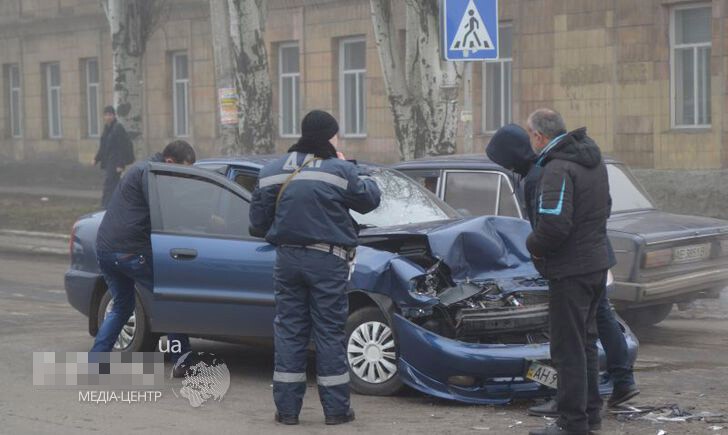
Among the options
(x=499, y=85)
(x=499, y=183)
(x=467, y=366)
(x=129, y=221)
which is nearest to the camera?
(x=467, y=366)

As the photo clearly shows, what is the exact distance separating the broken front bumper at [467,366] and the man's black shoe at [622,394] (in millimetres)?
267

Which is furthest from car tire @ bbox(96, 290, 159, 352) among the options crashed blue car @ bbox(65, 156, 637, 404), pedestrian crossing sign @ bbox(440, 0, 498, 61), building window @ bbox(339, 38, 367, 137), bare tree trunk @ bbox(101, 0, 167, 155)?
building window @ bbox(339, 38, 367, 137)

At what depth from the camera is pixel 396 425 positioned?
7.27 metres

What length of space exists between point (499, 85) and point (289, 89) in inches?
273

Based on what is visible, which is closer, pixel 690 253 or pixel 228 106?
pixel 690 253

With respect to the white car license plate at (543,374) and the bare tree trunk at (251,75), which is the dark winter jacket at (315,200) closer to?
the white car license plate at (543,374)

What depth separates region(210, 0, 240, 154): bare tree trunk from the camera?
20.4 m

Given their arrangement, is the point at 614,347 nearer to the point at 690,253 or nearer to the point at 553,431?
the point at 553,431

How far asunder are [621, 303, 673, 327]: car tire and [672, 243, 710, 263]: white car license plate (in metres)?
0.76

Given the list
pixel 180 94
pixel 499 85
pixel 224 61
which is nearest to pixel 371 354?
pixel 224 61

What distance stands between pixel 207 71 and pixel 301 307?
84.0ft

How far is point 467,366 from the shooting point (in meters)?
7.59

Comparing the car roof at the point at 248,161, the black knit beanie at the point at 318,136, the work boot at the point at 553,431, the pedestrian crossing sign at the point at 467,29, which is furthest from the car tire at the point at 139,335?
the pedestrian crossing sign at the point at 467,29

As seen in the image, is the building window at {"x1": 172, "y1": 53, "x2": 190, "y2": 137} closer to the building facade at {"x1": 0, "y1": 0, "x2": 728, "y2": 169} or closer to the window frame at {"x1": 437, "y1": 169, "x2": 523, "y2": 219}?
the building facade at {"x1": 0, "y1": 0, "x2": 728, "y2": 169}
